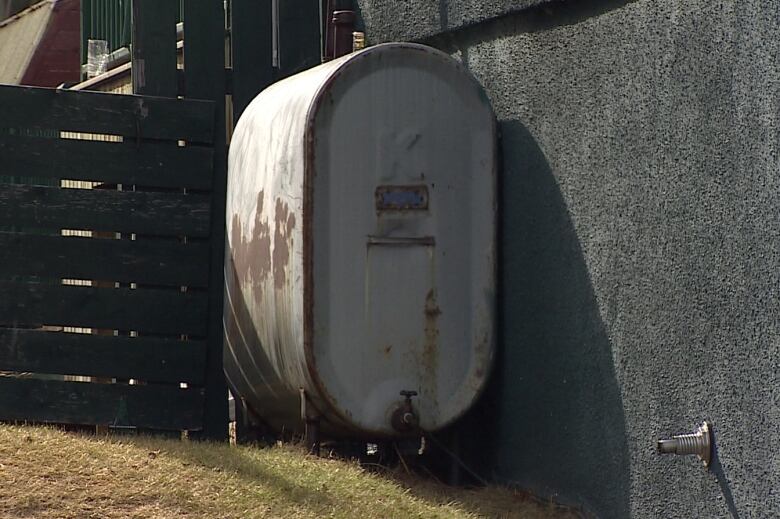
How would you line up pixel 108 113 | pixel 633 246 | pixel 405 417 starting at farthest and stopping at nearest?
1. pixel 108 113
2. pixel 405 417
3. pixel 633 246

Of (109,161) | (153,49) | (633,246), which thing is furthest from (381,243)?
(153,49)

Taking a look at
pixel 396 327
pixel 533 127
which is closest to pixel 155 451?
pixel 396 327

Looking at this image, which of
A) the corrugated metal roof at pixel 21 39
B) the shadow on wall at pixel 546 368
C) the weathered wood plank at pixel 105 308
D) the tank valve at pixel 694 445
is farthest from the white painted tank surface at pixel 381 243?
the corrugated metal roof at pixel 21 39

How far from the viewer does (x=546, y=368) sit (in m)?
6.27

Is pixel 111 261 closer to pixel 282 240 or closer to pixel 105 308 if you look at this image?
pixel 105 308

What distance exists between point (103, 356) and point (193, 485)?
219 centimetres

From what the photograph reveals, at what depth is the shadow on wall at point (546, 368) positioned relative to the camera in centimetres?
584

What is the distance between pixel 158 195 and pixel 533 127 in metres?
2.15

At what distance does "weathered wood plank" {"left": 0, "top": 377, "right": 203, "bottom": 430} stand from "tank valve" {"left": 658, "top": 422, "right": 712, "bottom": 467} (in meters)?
3.13

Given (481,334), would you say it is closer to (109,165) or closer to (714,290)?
(714,290)

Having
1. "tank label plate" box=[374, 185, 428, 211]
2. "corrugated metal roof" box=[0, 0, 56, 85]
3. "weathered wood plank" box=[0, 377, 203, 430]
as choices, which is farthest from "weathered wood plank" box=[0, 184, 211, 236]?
"corrugated metal roof" box=[0, 0, 56, 85]

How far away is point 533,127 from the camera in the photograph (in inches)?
255

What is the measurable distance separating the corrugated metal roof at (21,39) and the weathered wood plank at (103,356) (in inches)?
387

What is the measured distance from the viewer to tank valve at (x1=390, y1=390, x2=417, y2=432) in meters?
6.17
